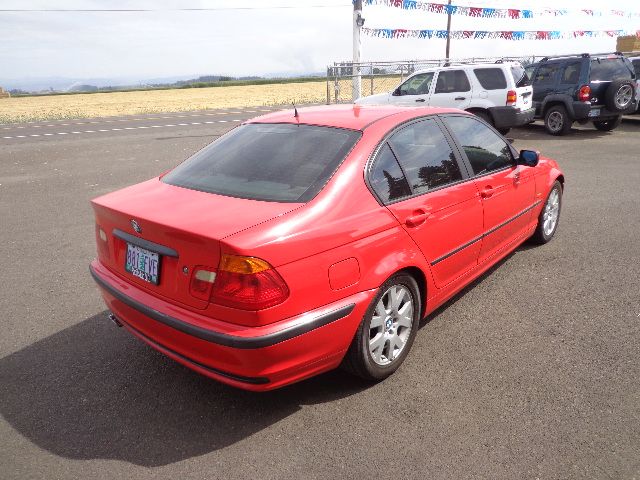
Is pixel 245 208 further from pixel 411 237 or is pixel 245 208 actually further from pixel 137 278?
pixel 411 237

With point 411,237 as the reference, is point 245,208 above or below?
above

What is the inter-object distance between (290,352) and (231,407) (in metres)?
0.66

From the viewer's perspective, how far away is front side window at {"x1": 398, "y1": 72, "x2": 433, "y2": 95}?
41.5 ft

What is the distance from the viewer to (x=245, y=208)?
2.58 meters

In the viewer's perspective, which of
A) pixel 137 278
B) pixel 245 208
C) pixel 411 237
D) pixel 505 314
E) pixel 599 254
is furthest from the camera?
pixel 599 254

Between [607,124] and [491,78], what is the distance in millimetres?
4252

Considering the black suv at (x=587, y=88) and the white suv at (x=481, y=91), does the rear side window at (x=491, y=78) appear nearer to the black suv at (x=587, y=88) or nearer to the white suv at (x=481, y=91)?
the white suv at (x=481, y=91)

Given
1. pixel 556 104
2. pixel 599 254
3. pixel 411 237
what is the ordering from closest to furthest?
pixel 411 237
pixel 599 254
pixel 556 104

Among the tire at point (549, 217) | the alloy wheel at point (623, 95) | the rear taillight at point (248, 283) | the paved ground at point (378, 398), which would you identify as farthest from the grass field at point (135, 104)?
the rear taillight at point (248, 283)

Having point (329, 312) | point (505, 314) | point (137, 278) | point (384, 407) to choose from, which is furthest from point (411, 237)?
point (137, 278)

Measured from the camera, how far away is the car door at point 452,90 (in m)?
12.1

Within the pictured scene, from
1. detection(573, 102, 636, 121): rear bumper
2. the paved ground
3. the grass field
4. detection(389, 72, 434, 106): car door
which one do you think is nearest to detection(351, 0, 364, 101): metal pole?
detection(389, 72, 434, 106): car door

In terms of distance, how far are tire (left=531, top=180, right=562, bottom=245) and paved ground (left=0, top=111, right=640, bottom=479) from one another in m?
0.29

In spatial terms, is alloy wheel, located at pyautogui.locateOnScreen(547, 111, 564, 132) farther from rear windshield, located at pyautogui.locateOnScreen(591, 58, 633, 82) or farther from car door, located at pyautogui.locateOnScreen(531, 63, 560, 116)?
rear windshield, located at pyautogui.locateOnScreen(591, 58, 633, 82)
